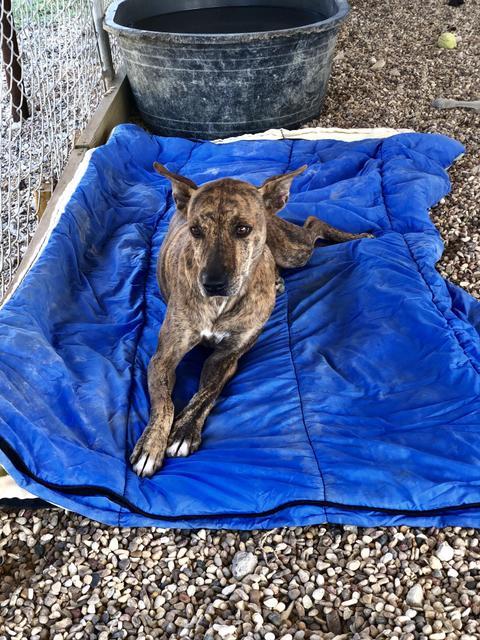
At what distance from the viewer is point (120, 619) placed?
7.66ft

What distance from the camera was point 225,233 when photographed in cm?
293

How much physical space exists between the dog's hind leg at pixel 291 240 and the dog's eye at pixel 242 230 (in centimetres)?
94

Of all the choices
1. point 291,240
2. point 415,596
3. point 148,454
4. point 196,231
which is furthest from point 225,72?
point 415,596

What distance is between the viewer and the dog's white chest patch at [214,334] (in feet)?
10.5

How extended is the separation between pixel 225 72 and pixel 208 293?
3.37 metres

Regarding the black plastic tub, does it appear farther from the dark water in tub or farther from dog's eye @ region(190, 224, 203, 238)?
dog's eye @ region(190, 224, 203, 238)

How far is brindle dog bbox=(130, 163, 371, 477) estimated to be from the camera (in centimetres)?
286

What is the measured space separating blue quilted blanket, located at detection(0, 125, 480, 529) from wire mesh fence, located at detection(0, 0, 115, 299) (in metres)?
0.85

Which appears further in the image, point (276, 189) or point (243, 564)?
point (276, 189)

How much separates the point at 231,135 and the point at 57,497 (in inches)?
169

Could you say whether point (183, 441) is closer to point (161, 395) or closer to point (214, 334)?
point (161, 395)

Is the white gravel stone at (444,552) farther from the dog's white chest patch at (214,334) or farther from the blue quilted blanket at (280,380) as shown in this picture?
the dog's white chest patch at (214,334)

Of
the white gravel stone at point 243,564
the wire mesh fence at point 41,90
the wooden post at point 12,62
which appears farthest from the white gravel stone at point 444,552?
the wooden post at point 12,62

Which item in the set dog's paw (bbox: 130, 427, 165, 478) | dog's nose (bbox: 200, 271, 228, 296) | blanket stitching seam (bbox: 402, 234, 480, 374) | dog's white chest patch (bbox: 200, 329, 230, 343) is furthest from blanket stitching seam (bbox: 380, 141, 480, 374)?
dog's paw (bbox: 130, 427, 165, 478)
